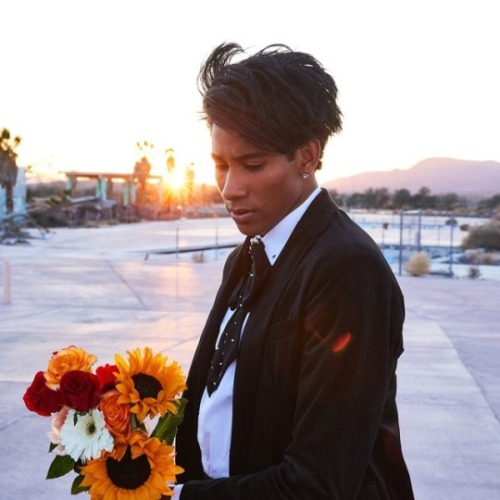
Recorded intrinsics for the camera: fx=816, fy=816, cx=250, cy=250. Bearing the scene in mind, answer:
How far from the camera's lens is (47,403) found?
1.82 m

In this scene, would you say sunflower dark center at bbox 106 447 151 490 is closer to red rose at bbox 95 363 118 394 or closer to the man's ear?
red rose at bbox 95 363 118 394

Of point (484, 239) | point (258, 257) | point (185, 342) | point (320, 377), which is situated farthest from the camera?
point (484, 239)

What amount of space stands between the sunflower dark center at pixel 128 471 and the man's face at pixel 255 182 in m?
0.57

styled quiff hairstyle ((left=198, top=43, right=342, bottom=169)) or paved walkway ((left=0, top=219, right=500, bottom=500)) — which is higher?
styled quiff hairstyle ((left=198, top=43, right=342, bottom=169))

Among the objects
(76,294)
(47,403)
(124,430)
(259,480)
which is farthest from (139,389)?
(76,294)

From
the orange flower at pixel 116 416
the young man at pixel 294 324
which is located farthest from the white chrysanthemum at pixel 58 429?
the young man at pixel 294 324

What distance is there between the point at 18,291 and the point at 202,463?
1231cm

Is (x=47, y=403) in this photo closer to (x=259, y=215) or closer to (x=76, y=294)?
(x=259, y=215)

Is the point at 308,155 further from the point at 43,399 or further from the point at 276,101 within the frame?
the point at 43,399

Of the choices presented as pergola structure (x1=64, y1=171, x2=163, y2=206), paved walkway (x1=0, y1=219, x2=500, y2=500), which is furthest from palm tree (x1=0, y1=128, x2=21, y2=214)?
pergola structure (x1=64, y1=171, x2=163, y2=206)

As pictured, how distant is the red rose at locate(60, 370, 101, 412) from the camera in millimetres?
1740

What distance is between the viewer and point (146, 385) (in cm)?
179

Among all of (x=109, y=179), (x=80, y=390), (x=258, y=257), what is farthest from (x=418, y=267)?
(x=109, y=179)

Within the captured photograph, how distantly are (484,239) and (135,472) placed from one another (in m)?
32.8
